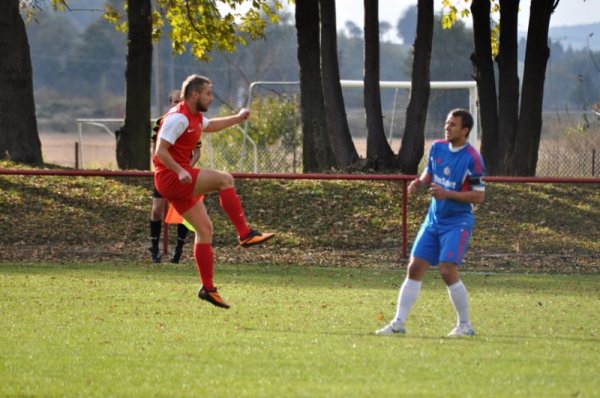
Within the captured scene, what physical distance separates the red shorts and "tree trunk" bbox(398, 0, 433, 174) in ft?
43.5

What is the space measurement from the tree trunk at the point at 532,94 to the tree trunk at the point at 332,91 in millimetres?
3589

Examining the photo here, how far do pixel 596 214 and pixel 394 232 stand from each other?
3.72 m

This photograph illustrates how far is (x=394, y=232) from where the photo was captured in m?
21.0

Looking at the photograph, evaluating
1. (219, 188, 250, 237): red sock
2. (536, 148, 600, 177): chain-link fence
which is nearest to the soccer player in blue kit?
(219, 188, 250, 237): red sock

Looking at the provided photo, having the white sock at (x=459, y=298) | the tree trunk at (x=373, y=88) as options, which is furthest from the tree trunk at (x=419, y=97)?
the white sock at (x=459, y=298)

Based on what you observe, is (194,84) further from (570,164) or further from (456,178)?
(570,164)

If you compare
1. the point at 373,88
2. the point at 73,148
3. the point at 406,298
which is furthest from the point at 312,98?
the point at 73,148

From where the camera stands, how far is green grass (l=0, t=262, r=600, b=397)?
8.20 metres

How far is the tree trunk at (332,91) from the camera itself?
2500cm

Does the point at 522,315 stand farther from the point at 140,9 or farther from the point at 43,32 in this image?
the point at 43,32

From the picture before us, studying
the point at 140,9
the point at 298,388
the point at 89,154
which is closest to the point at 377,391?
the point at 298,388

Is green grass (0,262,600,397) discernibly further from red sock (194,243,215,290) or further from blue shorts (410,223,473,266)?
blue shorts (410,223,473,266)

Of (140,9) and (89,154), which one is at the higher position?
(140,9)

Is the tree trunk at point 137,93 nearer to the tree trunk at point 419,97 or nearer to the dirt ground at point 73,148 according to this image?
the tree trunk at point 419,97
